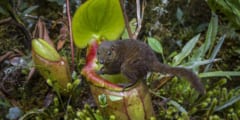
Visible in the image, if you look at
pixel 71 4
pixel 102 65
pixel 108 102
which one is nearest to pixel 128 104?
pixel 108 102

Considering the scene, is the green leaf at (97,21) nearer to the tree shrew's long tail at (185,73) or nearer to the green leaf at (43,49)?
the green leaf at (43,49)

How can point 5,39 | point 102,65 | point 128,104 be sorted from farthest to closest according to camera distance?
point 5,39, point 102,65, point 128,104

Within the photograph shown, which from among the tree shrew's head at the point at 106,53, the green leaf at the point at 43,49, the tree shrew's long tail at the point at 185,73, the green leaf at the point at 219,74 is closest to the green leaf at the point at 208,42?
the green leaf at the point at 219,74

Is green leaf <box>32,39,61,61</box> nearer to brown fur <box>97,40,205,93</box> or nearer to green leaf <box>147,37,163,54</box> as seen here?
brown fur <box>97,40,205,93</box>

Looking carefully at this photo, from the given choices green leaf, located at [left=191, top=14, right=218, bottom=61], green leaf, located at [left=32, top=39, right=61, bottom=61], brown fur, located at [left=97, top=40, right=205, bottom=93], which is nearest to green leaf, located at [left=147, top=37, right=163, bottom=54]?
green leaf, located at [left=191, top=14, right=218, bottom=61]

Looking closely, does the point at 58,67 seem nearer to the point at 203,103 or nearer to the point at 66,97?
the point at 66,97

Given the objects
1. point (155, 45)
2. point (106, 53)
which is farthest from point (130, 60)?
point (155, 45)

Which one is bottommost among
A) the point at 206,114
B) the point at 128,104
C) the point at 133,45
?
the point at 206,114
